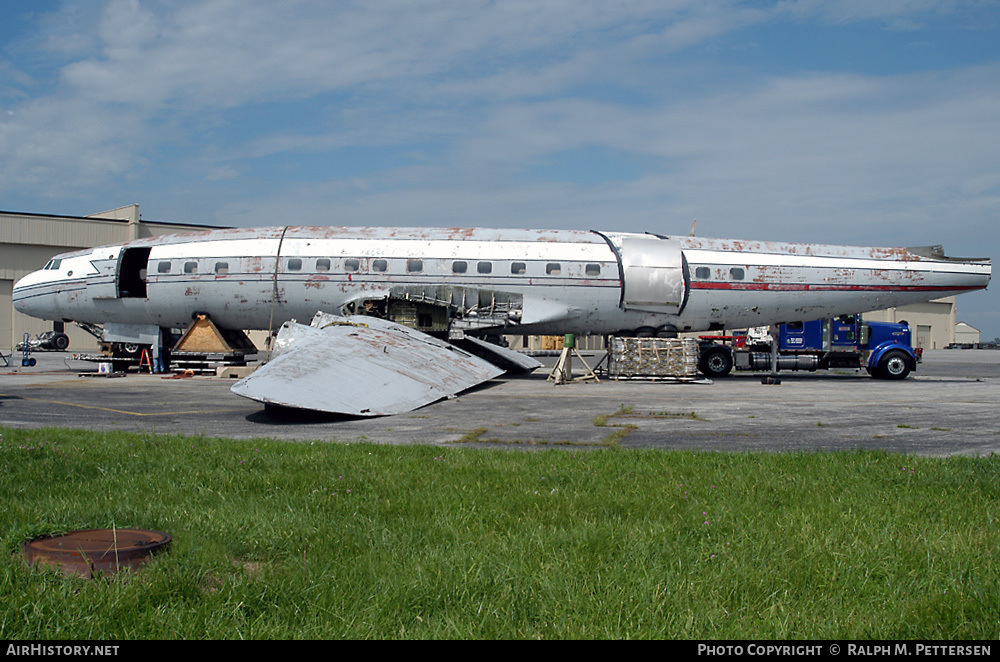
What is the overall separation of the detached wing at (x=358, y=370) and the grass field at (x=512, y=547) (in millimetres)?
5041

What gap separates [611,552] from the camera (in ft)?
16.4

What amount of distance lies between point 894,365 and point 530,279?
43.0 feet

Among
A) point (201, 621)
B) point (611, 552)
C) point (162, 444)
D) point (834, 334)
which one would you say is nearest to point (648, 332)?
point (834, 334)

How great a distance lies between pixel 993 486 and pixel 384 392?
1018 cm

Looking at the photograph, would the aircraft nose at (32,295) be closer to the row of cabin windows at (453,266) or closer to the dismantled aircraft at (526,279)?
the dismantled aircraft at (526,279)

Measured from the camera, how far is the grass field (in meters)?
3.90

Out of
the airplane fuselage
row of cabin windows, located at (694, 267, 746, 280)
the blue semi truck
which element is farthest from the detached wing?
the blue semi truck

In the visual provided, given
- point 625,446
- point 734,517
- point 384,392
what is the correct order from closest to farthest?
point 734,517 → point 625,446 → point 384,392

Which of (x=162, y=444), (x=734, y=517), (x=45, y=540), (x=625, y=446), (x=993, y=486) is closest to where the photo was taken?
(x=45, y=540)

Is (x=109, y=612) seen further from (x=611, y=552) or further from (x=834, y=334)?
(x=834, y=334)

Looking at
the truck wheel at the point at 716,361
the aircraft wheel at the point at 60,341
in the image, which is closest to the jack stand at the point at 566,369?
the truck wheel at the point at 716,361

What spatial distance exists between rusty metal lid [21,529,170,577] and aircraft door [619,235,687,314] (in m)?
20.2

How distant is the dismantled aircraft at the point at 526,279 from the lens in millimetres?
23906

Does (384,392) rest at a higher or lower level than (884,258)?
lower
